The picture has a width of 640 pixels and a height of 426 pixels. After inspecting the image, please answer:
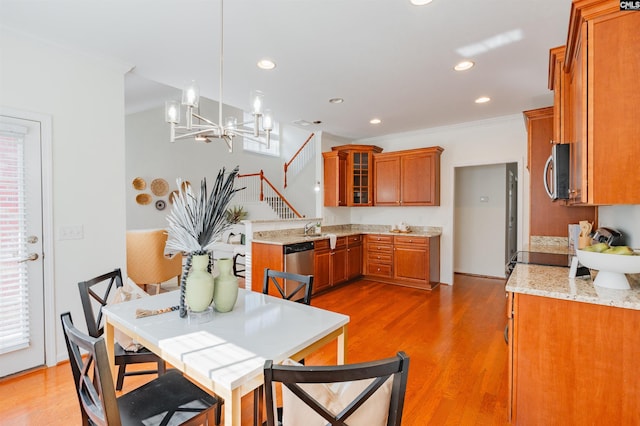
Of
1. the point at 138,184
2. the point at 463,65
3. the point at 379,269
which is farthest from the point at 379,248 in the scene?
the point at 138,184

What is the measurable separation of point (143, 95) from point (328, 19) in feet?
19.1

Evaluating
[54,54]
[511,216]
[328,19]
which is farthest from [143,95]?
[511,216]

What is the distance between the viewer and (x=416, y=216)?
5.67 m

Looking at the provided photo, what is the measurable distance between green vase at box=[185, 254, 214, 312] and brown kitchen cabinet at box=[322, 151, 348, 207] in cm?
413

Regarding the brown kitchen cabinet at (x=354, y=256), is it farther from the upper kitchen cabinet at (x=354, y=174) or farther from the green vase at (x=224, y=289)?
the green vase at (x=224, y=289)

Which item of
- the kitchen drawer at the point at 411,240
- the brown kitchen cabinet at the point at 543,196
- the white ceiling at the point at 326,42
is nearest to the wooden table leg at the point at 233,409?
the white ceiling at the point at 326,42

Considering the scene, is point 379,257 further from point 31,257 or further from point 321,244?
point 31,257

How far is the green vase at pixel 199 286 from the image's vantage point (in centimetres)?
162

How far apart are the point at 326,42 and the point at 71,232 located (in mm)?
2749

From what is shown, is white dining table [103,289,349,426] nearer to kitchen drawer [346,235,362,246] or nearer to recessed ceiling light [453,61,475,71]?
recessed ceiling light [453,61,475,71]

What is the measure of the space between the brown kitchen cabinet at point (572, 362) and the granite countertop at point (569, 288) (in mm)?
43

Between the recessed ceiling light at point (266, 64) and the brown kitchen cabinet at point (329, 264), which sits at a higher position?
the recessed ceiling light at point (266, 64)

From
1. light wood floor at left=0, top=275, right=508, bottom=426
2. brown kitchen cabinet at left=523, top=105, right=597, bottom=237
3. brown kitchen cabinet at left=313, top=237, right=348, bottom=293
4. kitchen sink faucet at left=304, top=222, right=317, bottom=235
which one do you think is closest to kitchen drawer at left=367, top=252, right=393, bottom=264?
brown kitchen cabinet at left=313, top=237, right=348, bottom=293

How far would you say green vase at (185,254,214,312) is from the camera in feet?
5.32
